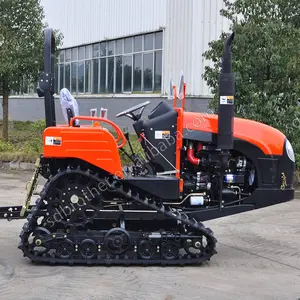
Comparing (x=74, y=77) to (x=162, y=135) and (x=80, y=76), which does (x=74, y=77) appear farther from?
(x=162, y=135)

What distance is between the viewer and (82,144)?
589cm

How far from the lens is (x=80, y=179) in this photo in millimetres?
5969

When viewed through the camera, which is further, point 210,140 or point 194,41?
point 194,41

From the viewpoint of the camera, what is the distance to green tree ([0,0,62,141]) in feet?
53.9

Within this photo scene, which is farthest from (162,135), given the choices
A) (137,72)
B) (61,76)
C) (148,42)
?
(61,76)

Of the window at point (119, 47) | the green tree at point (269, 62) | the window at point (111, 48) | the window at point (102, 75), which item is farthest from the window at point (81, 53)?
the green tree at point (269, 62)

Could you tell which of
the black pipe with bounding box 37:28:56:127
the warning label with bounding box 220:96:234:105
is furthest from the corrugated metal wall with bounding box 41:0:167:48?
the warning label with bounding box 220:96:234:105

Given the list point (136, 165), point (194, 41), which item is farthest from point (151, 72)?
point (136, 165)

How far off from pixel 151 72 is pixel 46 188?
13.7 metres

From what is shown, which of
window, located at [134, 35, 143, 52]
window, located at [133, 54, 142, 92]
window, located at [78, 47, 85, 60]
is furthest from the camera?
window, located at [78, 47, 85, 60]

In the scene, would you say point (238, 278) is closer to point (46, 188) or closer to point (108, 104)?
point (46, 188)

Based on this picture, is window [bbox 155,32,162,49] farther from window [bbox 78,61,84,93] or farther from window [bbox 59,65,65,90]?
window [bbox 59,65,65,90]

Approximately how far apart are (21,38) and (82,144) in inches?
468

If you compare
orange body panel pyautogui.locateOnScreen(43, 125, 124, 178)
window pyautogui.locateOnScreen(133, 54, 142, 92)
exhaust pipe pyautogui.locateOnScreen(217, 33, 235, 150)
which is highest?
window pyautogui.locateOnScreen(133, 54, 142, 92)
